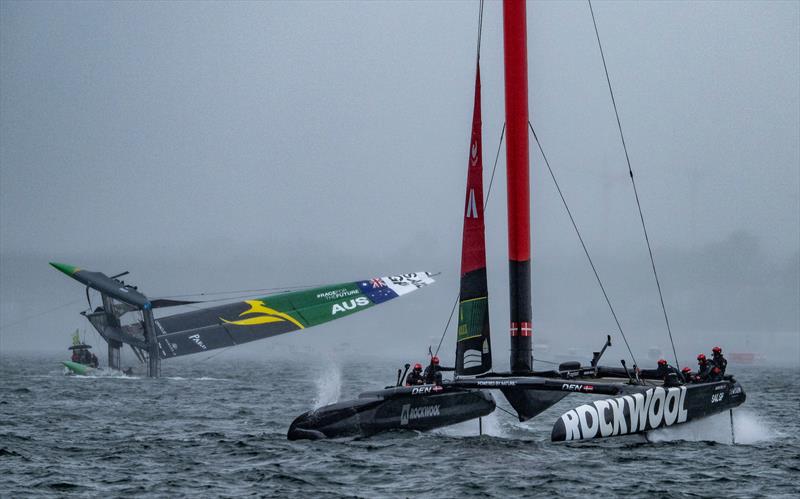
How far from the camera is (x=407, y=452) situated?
15234 mm

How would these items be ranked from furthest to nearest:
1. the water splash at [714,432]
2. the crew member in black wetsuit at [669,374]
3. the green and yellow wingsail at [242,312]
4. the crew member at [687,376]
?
1. the green and yellow wingsail at [242,312]
2. the crew member at [687,376]
3. the water splash at [714,432]
4. the crew member in black wetsuit at [669,374]

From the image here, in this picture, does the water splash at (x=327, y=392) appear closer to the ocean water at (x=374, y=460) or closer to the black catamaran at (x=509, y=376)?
the black catamaran at (x=509, y=376)

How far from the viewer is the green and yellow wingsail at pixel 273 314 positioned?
30.7 metres

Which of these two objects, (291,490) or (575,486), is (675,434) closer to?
(575,486)

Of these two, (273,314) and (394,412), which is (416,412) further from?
(273,314)

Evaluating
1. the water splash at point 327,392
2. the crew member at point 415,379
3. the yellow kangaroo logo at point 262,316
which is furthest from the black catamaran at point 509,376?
the yellow kangaroo logo at point 262,316

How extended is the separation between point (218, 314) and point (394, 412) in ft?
68.5

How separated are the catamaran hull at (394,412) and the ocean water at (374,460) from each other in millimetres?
227

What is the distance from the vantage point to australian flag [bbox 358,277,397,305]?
99.2 ft

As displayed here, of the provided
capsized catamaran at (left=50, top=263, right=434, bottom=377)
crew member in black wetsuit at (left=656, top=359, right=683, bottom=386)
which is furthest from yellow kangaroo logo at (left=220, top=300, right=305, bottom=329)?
crew member in black wetsuit at (left=656, top=359, right=683, bottom=386)

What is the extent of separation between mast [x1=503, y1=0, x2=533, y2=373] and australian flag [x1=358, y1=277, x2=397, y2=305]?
12798mm

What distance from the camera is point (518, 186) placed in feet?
57.6

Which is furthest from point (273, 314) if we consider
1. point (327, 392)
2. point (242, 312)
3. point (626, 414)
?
point (626, 414)

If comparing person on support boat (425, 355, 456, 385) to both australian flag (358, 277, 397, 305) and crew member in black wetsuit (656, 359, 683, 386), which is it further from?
australian flag (358, 277, 397, 305)
